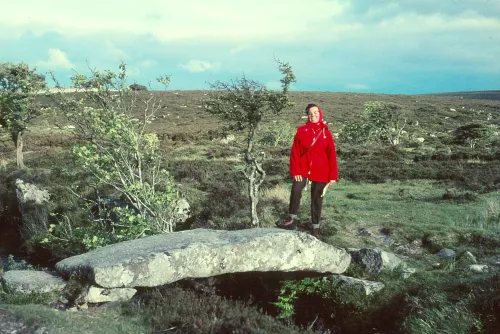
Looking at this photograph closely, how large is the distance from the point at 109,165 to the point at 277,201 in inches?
226

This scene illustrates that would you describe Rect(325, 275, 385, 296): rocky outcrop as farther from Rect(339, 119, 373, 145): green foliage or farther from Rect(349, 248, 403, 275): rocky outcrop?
Rect(339, 119, 373, 145): green foliage

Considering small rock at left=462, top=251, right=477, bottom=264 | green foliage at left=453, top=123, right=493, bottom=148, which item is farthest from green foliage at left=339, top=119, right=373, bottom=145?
small rock at left=462, top=251, right=477, bottom=264

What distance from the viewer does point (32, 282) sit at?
24.8 feet

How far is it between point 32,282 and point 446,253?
8.59m

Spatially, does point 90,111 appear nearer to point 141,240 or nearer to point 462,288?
point 141,240

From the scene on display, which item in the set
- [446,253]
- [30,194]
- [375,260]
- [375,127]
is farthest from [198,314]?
[375,127]

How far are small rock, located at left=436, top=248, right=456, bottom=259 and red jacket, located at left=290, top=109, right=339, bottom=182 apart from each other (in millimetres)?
3818

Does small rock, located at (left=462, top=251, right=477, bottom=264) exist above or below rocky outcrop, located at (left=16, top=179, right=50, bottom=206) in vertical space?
above

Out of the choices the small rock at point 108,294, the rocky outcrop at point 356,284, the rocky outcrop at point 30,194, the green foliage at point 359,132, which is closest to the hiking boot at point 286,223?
the rocky outcrop at point 356,284

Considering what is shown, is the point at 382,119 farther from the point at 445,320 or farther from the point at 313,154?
the point at 445,320

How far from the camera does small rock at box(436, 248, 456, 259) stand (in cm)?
1057

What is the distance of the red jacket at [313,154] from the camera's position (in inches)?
340

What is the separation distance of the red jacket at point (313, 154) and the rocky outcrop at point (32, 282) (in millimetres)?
4421

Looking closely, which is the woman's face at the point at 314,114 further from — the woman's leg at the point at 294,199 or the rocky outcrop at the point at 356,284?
the rocky outcrop at the point at 356,284
